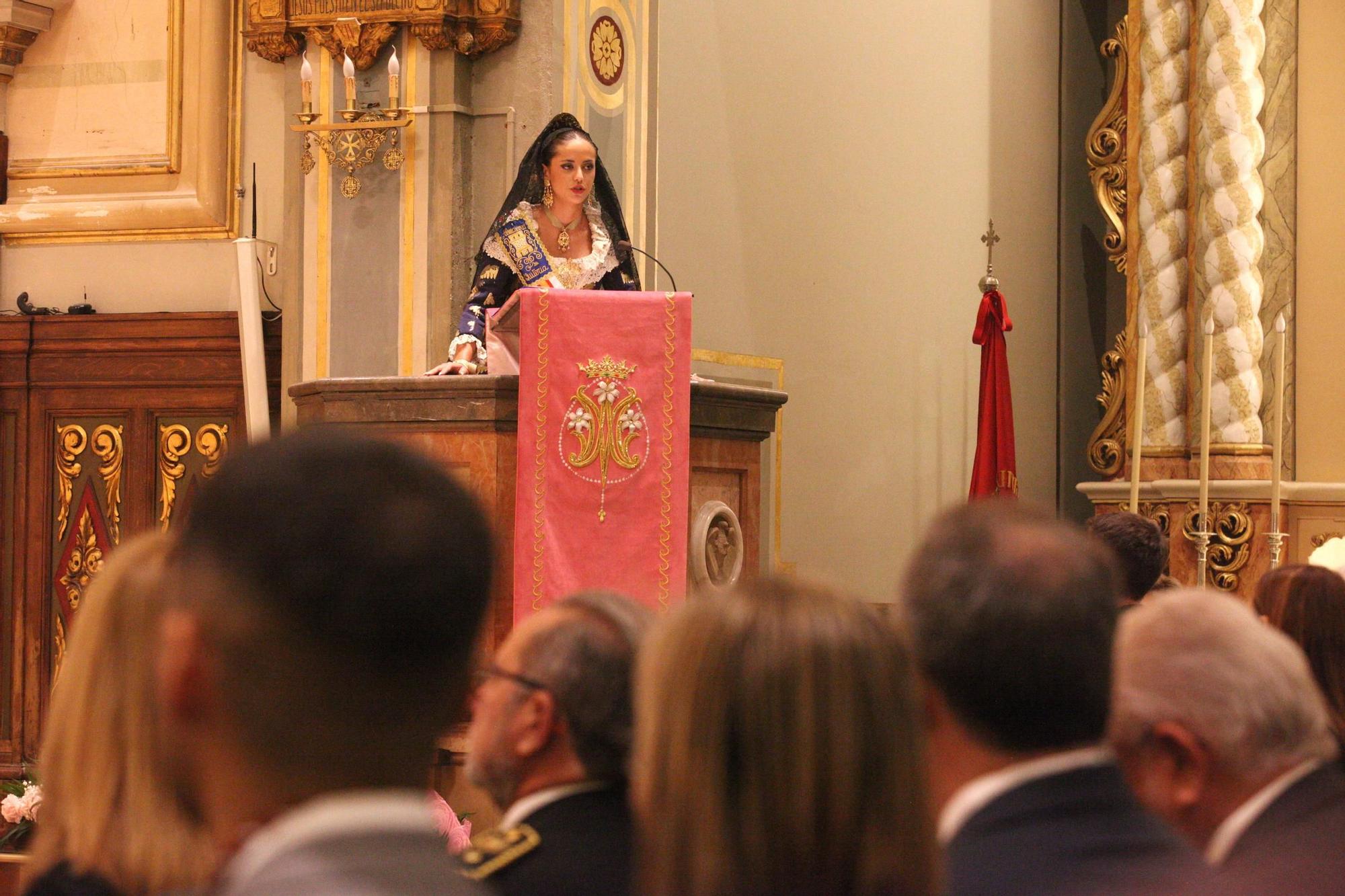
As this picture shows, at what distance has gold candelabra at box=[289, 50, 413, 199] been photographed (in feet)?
21.7

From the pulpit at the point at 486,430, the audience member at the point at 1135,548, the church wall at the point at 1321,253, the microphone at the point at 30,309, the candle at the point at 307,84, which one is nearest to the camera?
the audience member at the point at 1135,548

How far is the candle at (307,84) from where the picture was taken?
6.56 meters

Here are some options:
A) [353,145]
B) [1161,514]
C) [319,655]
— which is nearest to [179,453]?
[353,145]

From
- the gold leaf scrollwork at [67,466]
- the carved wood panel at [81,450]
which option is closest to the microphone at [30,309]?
the carved wood panel at [81,450]

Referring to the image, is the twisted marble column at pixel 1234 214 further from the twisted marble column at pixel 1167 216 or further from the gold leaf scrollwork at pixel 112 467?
the gold leaf scrollwork at pixel 112 467

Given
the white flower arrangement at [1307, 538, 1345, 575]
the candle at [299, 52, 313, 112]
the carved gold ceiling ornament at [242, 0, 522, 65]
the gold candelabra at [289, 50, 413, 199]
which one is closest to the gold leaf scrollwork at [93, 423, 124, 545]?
the gold candelabra at [289, 50, 413, 199]

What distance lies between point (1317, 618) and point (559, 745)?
140cm

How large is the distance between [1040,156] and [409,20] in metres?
4.34

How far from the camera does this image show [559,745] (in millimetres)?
1798

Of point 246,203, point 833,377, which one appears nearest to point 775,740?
point 246,203

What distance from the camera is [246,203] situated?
7.12m

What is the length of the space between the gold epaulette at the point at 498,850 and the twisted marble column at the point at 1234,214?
6.78 m

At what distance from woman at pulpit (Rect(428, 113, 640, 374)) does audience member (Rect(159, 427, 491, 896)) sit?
4381mm

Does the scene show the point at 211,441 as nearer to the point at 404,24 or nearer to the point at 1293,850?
the point at 404,24
